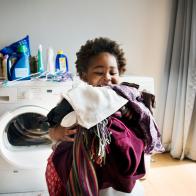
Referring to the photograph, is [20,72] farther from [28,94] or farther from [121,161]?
[121,161]

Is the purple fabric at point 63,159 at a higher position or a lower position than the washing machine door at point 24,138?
higher

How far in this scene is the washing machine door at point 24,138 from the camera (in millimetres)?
1470

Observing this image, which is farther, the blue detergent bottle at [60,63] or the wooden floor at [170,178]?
the blue detergent bottle at [60,63]

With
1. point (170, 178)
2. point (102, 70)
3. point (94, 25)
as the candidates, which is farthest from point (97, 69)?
point (170, 178)

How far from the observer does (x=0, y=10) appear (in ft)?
6.43

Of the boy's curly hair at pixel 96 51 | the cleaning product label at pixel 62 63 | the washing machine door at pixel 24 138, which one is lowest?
the washing machine door at pixel 24 138

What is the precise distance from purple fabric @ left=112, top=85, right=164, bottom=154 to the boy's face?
18 centimetres

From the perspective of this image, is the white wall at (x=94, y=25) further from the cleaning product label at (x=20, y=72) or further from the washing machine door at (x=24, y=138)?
the washing machine door at (x=24, y=138)

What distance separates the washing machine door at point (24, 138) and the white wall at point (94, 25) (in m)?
0.73

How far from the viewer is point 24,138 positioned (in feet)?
5.45

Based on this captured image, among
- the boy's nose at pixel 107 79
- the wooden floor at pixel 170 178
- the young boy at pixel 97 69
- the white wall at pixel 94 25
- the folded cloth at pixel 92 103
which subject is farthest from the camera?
the white wall at pixel 94 25

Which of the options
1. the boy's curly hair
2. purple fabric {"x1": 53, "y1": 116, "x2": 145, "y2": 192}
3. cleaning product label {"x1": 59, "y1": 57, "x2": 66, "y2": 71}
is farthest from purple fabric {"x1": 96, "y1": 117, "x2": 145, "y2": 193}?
cleaning product label {"x1": 59, "y1": 57, "x2": 66, "y2": 71}

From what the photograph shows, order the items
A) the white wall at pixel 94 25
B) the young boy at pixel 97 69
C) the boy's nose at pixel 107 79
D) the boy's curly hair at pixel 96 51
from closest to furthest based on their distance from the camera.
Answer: the young boy at pixel 97 69, the boy's nose at pixel 107 79, the boy's curly hair at pixel 96 51, the white wall at pixel 94 25

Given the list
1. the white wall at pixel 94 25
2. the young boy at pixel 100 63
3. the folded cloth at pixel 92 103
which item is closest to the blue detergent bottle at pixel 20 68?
the white wall at pixel 94 25
